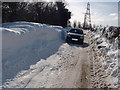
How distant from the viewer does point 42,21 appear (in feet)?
161

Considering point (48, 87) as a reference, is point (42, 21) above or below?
above

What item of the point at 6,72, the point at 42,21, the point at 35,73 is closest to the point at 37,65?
the point at 35,73

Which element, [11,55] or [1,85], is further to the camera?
[11,55]

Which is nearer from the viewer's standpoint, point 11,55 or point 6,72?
point 6,72

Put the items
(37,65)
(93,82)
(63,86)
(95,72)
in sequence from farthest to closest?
(37,65)
(95,72)
(93,82)
(63,86)

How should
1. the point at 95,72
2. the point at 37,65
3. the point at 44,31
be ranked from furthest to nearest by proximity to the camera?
1. the point at 44,31
2. the point at 37,65
3. the point at 95,72

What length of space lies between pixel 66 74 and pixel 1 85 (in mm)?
2951

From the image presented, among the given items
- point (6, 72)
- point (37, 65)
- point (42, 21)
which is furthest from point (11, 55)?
point (42, 21)

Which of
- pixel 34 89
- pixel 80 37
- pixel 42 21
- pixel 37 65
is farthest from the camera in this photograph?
pixel 42 21

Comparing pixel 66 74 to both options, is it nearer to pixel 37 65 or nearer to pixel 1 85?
pixel 37 65

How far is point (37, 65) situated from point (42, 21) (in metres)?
39.4

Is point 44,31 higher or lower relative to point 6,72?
higher

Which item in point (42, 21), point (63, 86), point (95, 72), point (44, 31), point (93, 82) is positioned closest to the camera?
point (63, 86)

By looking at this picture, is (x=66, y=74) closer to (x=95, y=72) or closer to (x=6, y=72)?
(x=95, y=72)
